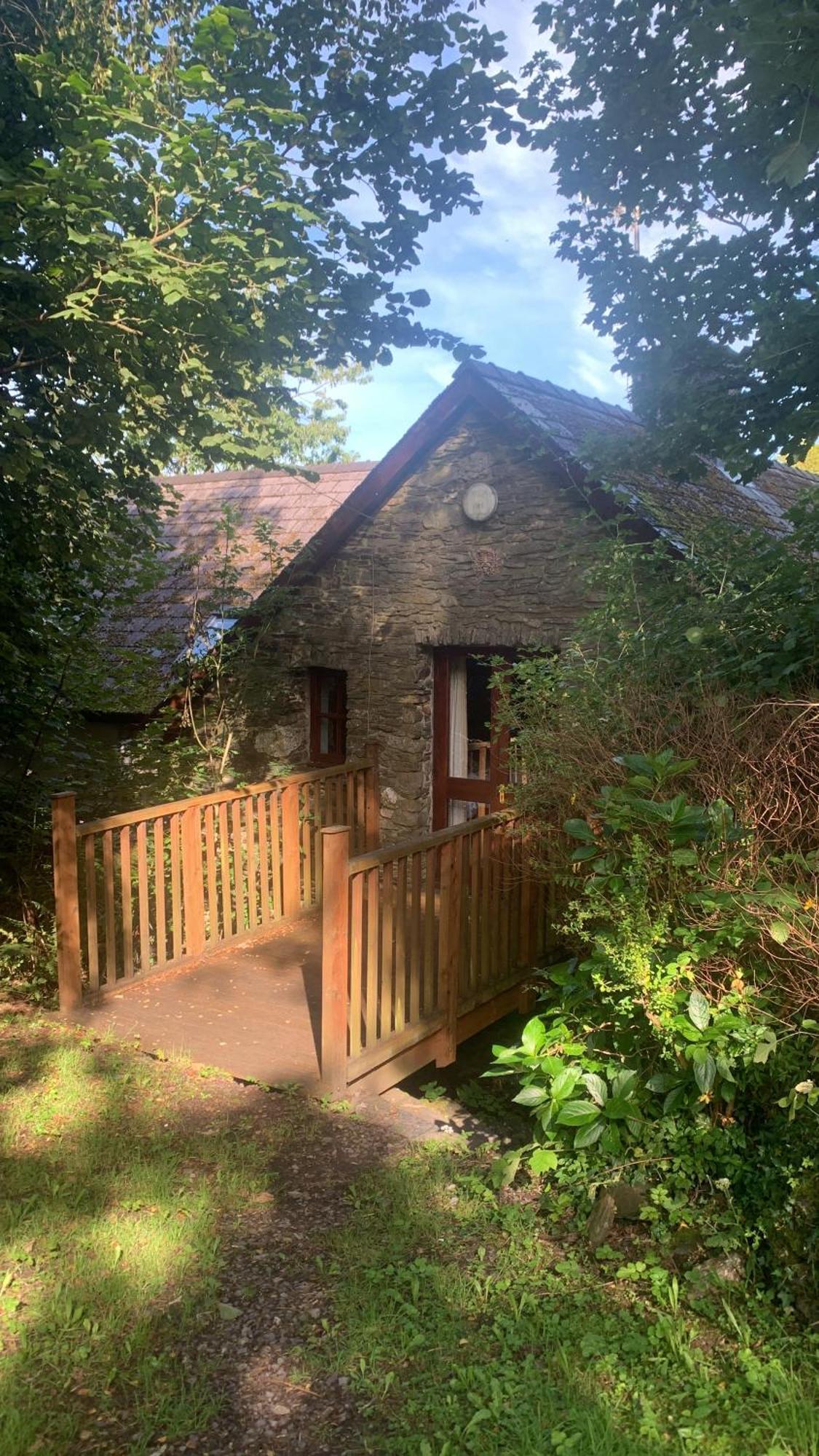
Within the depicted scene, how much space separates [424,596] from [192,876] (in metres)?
3.78

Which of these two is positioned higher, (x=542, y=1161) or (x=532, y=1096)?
(x=532, y=1096)

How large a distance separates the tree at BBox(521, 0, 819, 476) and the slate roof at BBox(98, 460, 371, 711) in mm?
3742

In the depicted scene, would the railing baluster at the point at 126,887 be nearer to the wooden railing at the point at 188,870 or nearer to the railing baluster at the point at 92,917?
the wooden railing at the point at 188,870

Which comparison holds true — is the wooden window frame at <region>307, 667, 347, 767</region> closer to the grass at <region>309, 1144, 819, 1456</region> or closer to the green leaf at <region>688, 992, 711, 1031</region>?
the grass at <region>309, 1144, 819, 1456</region>

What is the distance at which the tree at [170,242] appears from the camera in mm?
4570

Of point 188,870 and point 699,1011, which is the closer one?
point 699,1011

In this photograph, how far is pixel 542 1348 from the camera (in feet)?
8.94

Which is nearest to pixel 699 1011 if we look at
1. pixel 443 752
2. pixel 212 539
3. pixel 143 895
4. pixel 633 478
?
pixel 143 895

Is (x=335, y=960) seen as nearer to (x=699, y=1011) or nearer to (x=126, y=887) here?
(x=126, y=887)

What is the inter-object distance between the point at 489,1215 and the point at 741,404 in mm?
4520

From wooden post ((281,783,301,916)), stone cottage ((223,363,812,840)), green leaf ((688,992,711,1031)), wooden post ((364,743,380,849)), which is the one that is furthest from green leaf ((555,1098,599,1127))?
wooden post ((364,743,380,849))

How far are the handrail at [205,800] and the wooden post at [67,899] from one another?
0.08m

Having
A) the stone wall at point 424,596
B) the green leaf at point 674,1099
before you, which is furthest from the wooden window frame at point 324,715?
the green leaf at point 674,1099

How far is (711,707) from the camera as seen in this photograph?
3900mm
